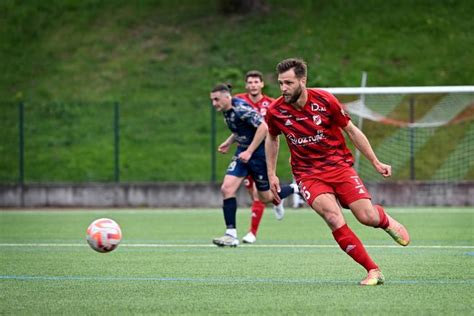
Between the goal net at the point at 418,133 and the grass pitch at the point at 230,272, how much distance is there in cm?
644

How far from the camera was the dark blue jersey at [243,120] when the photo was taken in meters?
13.6

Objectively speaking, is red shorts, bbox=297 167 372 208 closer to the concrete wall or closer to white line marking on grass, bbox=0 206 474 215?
white line marking on grass, bbox=0 206 474 215

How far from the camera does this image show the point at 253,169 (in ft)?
45.7

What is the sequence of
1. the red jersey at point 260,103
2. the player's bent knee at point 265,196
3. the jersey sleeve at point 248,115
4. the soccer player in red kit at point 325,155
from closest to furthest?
the soccer player in red kit at point 325,155 < the jersey sleeve at point 248,115 < the player's bent knee at point 265,196 < the red jersey at point 260,103

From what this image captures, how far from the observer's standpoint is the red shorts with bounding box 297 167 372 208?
29.7 ft

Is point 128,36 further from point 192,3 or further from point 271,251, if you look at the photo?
point 271,251

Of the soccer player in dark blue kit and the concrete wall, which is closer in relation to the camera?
the soccer player in dark blue kit

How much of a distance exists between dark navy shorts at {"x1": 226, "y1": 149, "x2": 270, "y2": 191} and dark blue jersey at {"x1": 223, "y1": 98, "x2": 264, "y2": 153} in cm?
15

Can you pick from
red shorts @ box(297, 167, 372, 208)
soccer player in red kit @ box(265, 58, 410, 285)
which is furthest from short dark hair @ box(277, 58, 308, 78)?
red shorts @ box(297, 167, 372, 208)

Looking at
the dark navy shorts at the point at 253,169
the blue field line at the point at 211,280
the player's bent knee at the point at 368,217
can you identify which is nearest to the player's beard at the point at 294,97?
the player's bent knee at the point at 368,217

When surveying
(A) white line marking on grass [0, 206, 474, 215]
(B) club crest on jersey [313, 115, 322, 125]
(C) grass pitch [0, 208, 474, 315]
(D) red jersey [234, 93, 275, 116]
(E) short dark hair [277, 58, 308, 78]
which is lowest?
(A) white line marking on grass [0, 206, 474, 215]

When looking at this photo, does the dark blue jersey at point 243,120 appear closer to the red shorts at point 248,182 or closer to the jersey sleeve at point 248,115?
the jersey sleeve at point 248,115

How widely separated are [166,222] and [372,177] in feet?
22.9

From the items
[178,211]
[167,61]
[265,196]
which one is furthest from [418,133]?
[265,196]
